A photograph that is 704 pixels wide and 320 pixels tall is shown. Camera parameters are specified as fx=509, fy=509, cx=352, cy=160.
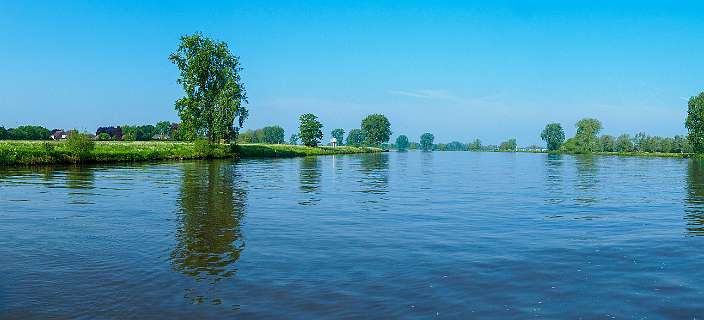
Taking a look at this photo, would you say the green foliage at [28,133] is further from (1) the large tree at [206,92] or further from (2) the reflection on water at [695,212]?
(2) the reflection on water at [695,212]

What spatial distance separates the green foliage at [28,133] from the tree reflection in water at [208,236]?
139347 millimetres

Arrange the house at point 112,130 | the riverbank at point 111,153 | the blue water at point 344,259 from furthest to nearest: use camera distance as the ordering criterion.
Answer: the house at point 112,130
the riverbank at point 111,153
the blue water at point 344,259

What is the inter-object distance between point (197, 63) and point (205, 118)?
32.8 ft

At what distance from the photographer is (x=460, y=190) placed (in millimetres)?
34406

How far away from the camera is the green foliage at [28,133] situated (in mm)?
139863

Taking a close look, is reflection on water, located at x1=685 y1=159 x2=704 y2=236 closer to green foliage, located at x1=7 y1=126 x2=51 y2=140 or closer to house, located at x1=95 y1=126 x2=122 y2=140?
green foliage, located at x1=7 y1=126 x2=51 y2=140

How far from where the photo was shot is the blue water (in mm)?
9062

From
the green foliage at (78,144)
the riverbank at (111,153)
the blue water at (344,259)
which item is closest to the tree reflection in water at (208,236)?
the blue water at (344,259)

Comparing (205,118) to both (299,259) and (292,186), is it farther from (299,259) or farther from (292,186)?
(299,259)

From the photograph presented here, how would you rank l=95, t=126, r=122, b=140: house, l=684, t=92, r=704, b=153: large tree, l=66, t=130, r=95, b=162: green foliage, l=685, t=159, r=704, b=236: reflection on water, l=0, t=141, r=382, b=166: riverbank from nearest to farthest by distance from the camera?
l=685, t=159, r=704, b=236: reflection on water, l=0, t=141, r=382, b=166: riverbank, l=66, t=130, r=95, b=162: green foliage, l=684, t=92, r=704, b=153: large tree, l=95, t=126, r=122, b=140: house

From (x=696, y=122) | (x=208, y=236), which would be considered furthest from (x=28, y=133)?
(x=696, y=122)

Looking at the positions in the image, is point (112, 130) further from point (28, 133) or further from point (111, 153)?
point (111, 153)

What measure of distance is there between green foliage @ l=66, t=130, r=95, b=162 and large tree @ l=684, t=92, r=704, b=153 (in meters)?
159

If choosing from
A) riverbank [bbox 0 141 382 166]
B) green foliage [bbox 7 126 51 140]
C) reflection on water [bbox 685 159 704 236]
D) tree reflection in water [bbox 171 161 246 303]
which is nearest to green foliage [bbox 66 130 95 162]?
riverbank [bbox 0 141 382 166]
